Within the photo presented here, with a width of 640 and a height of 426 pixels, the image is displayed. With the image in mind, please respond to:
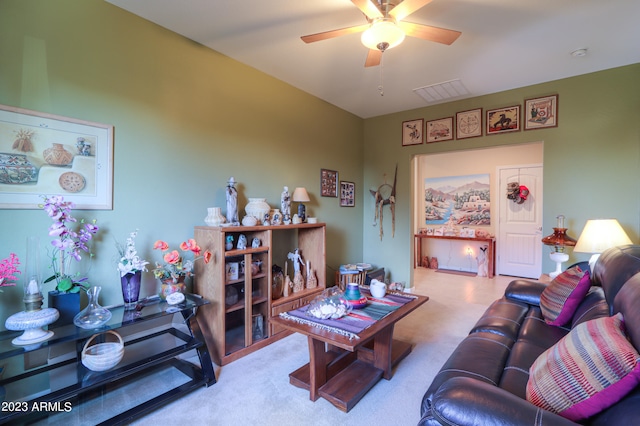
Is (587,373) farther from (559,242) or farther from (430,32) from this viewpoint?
(559,242)

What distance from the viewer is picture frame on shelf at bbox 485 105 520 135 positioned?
3744 mm

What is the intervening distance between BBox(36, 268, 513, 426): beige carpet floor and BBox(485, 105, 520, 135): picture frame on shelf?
256 cm

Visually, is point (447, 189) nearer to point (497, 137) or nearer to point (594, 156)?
point (497, 137)

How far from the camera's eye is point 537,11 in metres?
2.25

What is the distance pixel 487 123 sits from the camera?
12.9 ft

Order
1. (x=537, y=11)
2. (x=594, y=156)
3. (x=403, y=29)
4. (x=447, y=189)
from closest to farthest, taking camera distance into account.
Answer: (x=403, y=29), (x=537, y=11), (x=594, y=156), (x=447, y=189)

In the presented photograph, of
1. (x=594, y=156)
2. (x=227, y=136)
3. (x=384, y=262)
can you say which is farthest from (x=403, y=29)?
(x=384, y=262)

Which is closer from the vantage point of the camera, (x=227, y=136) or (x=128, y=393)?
(x=128, y=393)

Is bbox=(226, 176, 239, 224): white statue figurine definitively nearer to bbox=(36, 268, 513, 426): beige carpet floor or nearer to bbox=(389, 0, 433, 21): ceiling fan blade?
bbox=(36, 268, 513, 426): beige carpet floor

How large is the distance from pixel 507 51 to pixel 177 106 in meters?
3.06

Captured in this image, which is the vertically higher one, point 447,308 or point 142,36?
point 142,36

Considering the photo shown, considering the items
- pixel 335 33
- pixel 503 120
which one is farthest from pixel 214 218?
pixel 503 120

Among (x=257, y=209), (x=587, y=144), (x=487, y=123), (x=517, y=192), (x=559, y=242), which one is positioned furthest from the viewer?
(x=517, y=192)

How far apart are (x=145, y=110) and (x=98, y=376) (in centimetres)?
187
